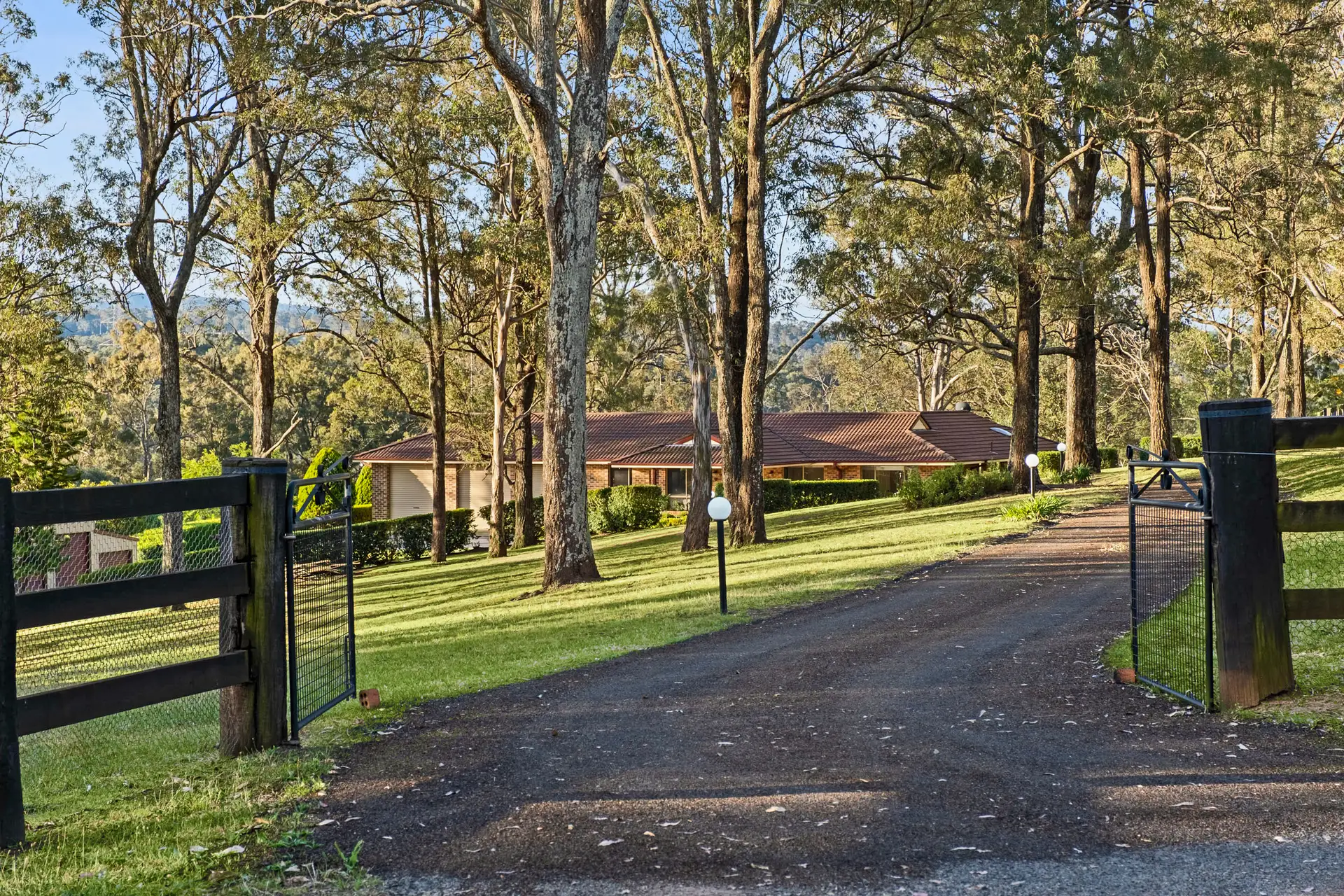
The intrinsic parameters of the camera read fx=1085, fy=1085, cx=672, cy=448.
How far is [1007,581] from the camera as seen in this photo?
12898 millimetres

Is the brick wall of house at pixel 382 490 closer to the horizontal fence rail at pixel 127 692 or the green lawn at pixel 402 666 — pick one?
the green lawn at pixel 402 666

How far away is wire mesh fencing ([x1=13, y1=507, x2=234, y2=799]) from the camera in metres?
5.01

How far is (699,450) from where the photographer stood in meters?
23.8

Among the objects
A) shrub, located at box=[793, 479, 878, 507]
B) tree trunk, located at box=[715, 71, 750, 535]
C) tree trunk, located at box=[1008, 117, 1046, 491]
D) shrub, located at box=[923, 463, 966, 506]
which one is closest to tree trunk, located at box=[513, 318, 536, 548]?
shrub, located at box=[793, 479, 878, 507]

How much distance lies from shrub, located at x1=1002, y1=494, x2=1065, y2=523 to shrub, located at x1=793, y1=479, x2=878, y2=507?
22.7 meters

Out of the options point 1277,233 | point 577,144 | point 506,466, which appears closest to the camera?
point 577,144

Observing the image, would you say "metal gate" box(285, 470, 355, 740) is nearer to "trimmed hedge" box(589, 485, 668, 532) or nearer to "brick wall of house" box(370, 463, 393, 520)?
"trimmed hedge" box(589, 485, 668, 532)

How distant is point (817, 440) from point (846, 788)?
153 feet

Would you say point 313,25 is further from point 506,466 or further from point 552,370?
point 506,466

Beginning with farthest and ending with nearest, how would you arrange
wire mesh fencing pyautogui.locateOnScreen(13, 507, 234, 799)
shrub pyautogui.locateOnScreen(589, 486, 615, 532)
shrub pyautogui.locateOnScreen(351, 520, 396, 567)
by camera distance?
shrub pyautogui.locateOnScreen(589, 486, 615, 532) → shrub pyautogui.locateOnScreen(351, 520, 396, 567) → wire mesh fencing pyautogui.locateOnScreen(13, 507, 234, 799)

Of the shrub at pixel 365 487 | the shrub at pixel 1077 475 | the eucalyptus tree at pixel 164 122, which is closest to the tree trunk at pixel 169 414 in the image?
the eucalyptus tree at pixel 164 122

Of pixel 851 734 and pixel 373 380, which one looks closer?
pixel 851 734

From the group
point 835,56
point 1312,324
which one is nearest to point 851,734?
point 835,56

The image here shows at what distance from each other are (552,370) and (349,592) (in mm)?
10370
